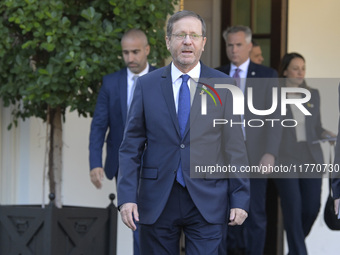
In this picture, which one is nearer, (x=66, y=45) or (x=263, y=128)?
(x=66, y=45)

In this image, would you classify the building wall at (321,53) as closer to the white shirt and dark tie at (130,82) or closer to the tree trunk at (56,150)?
the white shirt and dark tie at (130,82)

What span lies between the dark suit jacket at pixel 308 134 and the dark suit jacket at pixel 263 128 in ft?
0.85

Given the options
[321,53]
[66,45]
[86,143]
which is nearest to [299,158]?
[321,53]

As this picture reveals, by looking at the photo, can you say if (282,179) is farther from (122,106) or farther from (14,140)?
(14,140)

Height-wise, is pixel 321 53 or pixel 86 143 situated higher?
pixel 321 53

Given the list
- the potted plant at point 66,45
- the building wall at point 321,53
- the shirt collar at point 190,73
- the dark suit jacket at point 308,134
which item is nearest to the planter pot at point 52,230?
the potted plant at point 66,45

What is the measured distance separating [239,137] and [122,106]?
2.02 meters

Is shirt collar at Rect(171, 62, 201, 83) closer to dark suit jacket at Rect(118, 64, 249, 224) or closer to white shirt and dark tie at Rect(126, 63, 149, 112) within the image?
dark suit jacket at Rect(118, 64, 249, 224)

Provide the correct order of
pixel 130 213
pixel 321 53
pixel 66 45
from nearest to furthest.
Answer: pixel 130 213, pixel 66 45, pixel 321 53

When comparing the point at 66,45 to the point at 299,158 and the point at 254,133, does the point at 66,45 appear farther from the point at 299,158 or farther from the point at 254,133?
the point at 299,158

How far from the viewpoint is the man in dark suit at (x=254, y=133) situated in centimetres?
741

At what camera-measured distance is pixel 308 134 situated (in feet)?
25.2

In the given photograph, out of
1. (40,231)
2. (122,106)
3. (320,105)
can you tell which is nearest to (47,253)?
(40,231)

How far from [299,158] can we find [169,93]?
2955mm
